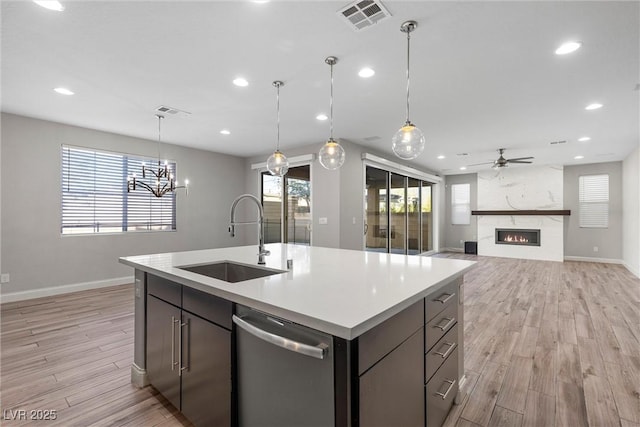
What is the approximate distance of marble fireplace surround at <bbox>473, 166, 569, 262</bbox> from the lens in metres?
7.99

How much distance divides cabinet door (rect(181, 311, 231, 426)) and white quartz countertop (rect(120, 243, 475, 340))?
0.24 metres

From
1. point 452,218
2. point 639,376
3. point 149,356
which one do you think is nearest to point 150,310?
point 149,356

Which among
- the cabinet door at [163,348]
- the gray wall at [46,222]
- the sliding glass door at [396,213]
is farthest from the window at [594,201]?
the gray wall at [46,222]

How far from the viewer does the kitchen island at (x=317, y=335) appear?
1.04 metres

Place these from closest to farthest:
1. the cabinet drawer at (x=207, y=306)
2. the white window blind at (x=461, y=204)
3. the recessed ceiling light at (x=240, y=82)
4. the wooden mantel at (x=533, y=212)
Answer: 1. the cabinet drawer at (x=207, y=306)
2. the recessed ceiling light at (x=240, y=82)
3. the wooden mantel at (x=533, y=212)
4. the white window blind at (x=461, y=204)

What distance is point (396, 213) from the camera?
7.30 m

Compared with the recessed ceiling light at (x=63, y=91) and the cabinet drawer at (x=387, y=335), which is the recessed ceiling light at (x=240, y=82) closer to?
the recessed ceiling light at (x=63, y=91)

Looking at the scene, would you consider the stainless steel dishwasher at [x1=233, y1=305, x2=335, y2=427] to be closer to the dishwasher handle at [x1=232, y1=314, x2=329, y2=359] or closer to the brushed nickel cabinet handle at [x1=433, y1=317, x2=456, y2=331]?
the dishwasher handle at [x1=232, y1=314, x2=329, y2=359]

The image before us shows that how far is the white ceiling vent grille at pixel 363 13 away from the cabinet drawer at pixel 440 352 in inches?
84.5

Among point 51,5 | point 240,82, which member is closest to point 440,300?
point 240,82

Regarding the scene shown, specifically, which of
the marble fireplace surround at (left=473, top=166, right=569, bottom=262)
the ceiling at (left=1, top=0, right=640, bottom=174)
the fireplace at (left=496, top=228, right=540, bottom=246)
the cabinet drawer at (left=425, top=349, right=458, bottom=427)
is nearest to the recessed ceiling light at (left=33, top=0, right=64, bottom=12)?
the ceiling at (left=1, top=0, right=640, bottom=174)

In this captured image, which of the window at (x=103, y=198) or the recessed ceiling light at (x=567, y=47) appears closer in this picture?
the recessed ceiling light at (x=567, y=47)

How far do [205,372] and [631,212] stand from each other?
8.69m

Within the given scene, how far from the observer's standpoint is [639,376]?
2.26 m
